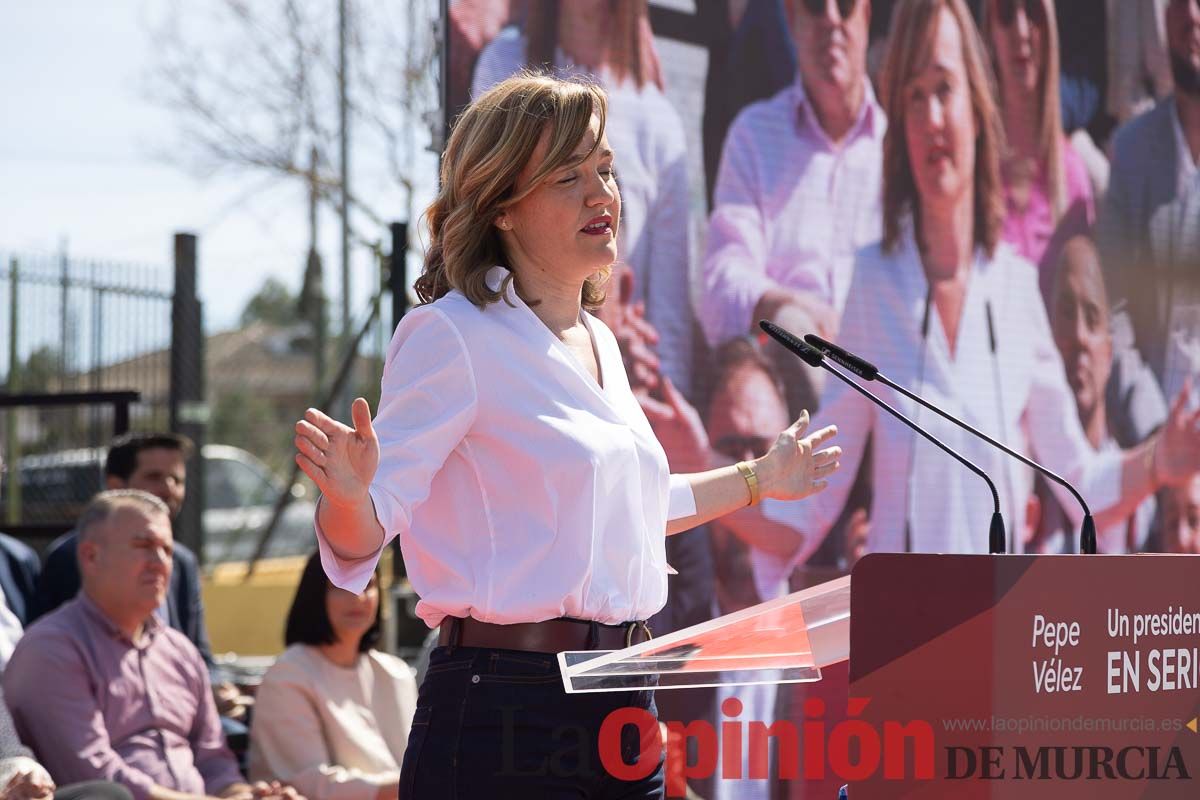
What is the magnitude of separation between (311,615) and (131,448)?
5.24ft

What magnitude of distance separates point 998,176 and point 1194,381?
49.3 inches

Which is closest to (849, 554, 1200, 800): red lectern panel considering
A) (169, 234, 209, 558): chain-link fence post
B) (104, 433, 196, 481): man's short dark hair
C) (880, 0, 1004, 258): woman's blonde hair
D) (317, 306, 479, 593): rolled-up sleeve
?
(317, 306, 479, 593): rolled-up sleeve

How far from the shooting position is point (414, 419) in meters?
1.91

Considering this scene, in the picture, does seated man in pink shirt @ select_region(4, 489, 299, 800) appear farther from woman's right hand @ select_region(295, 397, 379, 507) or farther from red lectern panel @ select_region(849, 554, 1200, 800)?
red lectern panel @ select_region(849, 554, 1200, 800)

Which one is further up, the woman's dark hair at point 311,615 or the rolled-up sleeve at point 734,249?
the rolled-up sleeve at point 734,249

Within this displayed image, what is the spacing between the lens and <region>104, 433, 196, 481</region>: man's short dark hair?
5727mm

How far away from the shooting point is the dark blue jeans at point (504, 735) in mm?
1908

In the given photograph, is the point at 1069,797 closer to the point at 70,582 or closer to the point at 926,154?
the point at 926,154

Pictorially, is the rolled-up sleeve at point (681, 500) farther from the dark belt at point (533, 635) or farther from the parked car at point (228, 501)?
the parked car at point (228, 501)

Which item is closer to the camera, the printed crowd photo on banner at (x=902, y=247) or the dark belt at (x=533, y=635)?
the dark belt at (x=533, y=635)

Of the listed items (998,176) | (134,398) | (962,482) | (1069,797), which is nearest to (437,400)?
(1069,797)

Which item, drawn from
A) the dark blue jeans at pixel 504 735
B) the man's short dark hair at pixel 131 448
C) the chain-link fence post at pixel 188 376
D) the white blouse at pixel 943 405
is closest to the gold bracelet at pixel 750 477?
the dark blue jeans at pixel 504 735

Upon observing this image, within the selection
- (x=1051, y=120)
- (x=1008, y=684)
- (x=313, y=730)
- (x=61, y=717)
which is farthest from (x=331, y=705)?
(x=1051, y=120)

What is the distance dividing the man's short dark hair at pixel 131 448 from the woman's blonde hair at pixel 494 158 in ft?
12.7
